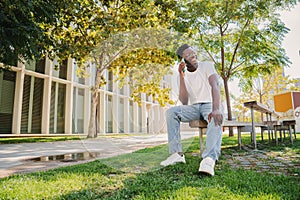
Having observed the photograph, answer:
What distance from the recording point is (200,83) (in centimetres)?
259

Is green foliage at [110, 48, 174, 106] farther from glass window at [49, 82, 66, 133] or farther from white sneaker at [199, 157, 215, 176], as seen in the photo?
glass window at [49, 82, 66, 133]

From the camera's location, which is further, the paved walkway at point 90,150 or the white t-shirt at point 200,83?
the paved walkway at point 90,150

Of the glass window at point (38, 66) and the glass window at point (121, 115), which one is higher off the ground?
the glass window at point (38, 66)

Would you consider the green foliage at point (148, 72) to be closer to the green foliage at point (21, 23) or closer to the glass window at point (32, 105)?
the green foliage at point (21, 23)

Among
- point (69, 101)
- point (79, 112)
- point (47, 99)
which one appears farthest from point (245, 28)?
point (47, 99)

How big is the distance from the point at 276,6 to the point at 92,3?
6657 mm

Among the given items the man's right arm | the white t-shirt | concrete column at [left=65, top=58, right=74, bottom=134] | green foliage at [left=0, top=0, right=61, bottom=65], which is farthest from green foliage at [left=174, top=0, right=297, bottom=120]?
concrete column at [left=65, top=58, right=74, bottom=134]

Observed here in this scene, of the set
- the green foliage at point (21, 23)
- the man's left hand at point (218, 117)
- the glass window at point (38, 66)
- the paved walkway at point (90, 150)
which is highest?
the glass window at point (38, 66)

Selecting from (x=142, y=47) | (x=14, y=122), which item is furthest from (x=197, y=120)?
(x=14, y=122)

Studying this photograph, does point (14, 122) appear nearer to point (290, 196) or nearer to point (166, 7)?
point (166, 7)

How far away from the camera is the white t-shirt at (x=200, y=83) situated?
2.53m

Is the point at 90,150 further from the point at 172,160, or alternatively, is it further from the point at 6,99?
the point at 6,99

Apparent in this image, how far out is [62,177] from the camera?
232 cm

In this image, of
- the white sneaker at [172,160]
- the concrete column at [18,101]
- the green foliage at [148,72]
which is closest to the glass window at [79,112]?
the concrete column at [18,101]
